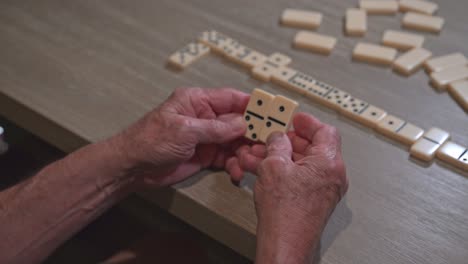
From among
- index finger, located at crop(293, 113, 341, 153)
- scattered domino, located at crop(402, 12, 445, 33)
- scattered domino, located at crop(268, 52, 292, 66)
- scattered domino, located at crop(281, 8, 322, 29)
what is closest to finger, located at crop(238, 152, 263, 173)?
index finger, located at crop(293, 113, 341, 153)

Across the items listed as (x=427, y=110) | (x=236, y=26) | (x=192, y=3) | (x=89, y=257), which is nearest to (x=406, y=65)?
(x=427, y=110)

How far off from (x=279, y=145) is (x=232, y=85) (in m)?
0.41

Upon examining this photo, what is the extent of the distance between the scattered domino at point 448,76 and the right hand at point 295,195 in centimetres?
50

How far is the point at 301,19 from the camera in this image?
153 centimetres

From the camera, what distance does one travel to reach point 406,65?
1.38 m

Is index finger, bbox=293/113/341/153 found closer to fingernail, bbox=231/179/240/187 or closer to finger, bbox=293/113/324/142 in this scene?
finger, bbox=293/113/324/142

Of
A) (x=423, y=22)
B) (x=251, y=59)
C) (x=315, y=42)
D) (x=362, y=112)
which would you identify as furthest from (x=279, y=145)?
(x=423, y=22)

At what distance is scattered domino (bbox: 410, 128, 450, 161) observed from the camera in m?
1.13

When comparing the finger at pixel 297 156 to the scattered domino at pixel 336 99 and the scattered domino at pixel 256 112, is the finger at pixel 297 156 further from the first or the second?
the scattered domino at pixel 336 99

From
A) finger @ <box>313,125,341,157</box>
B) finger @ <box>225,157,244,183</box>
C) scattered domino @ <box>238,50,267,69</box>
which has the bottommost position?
finger @ <box>225,157,244,183</box>

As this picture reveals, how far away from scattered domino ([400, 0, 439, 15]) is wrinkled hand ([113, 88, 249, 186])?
787 mm

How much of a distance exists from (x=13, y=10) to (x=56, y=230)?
0.85m

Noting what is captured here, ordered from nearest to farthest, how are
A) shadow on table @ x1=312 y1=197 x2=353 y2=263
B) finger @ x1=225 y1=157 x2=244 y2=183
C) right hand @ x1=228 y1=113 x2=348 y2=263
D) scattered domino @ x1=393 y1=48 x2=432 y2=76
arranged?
right hand @ x1=228 y1=113 x2=348 y2=263 < shadow on table @ x1=312 y1=197 x2=353 y2=263 < finger @ x1=225 y1=157 x2=244 y2=183 < scattered domino @ x1=393 y1=48 x2=432 y2=76

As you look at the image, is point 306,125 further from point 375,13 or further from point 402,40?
point 375,13
